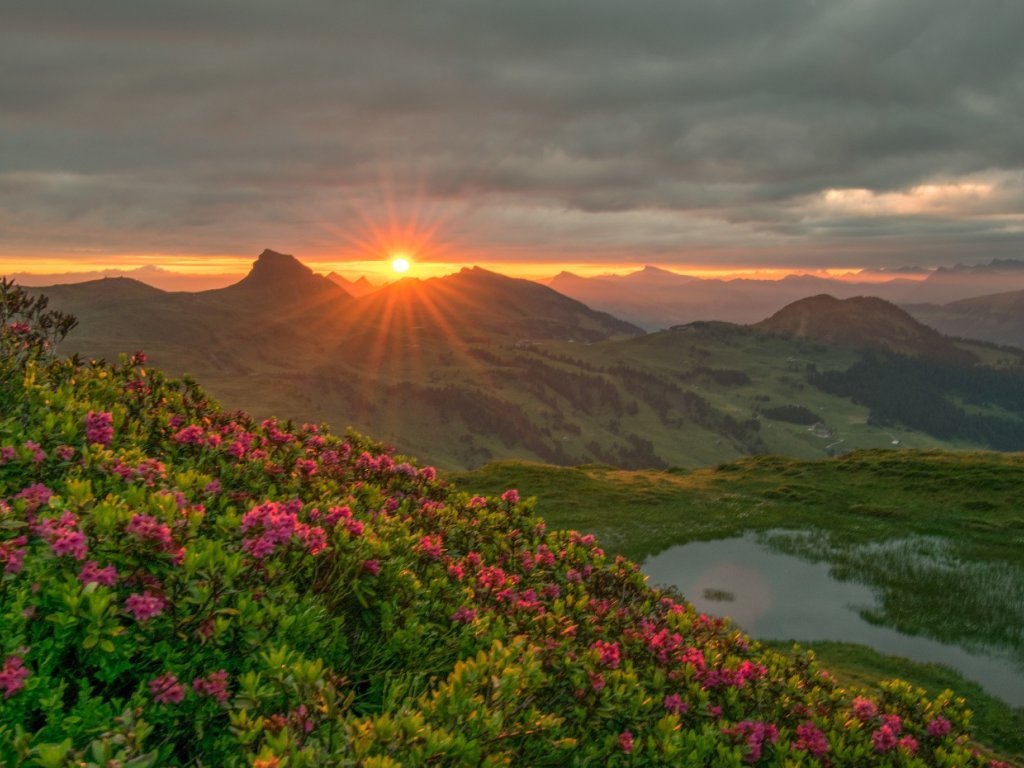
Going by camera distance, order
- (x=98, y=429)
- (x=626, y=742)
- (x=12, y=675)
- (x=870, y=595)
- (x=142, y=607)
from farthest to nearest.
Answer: (x=870, y=595) → (x=98, y=429) → (x=626, y=742) → (x=142, y=607) → (x=12, y=675)

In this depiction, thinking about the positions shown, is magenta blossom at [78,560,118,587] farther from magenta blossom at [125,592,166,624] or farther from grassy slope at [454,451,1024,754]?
grassy slope at [454,451,1024,754]

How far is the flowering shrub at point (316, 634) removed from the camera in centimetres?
510

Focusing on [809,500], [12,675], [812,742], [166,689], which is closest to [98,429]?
[12,675]

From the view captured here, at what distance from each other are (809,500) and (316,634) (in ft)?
188

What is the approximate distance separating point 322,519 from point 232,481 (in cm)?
287

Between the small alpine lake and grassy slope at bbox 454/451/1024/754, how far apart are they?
1.84 meters

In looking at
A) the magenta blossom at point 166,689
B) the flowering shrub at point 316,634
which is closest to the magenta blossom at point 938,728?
the flowering shrub at point 316,634

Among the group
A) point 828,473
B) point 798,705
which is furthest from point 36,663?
point 828,473

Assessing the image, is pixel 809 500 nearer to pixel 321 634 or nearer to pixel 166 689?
pixel 321 634

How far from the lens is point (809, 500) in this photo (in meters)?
55.3

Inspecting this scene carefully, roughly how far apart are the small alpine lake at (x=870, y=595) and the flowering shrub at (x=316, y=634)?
22968mm

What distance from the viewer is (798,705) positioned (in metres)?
8.70

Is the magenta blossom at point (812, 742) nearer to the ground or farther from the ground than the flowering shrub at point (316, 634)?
nearer to the ground

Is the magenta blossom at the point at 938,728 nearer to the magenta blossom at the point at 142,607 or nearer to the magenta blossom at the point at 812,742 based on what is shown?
the magenta blossom at the point at 812,742
